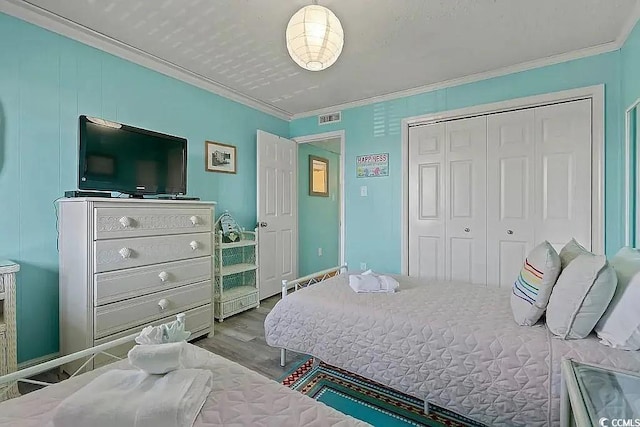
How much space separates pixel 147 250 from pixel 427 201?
9.39 ft

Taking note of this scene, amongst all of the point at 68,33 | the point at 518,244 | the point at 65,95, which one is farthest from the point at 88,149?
the point at 518,244

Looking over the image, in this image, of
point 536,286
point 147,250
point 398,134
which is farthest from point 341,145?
point 536,286

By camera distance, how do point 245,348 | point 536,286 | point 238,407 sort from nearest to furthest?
1. point 238,407
2. point 536,286
3. point 245,348

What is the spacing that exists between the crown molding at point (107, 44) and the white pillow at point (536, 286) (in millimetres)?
3282

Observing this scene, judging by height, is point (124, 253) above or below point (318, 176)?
below

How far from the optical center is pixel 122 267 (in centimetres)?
220

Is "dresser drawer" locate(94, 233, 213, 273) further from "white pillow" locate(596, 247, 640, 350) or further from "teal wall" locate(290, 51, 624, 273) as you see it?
"white pillow" locate(596, 247, 640, 350)

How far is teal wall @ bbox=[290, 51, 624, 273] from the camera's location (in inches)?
105

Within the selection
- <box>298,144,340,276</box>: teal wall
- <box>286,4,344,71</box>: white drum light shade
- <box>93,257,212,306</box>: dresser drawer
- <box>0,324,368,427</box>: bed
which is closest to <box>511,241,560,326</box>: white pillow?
<box>0,324,368,427</box>: bed

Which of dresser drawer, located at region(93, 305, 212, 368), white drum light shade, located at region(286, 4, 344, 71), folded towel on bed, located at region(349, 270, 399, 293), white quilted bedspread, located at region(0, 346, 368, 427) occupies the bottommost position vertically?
dresser drawer, located at region(93, 305, 212, 368)

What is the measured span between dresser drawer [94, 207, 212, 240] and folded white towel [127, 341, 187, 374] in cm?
143

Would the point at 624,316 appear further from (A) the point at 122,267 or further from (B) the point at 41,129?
Answer: (B) the point at 41,129

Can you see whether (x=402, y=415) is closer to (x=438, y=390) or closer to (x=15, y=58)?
(x=438, y=390)

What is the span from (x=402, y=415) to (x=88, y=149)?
2.66m
